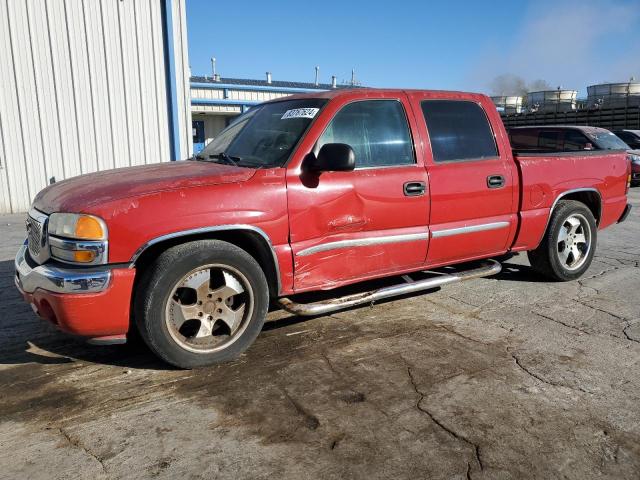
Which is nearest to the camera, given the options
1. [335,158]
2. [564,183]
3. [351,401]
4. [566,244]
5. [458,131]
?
[351,401]

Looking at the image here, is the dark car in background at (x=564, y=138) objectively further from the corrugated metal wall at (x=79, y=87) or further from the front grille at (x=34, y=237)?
the front grille at (x=34, y=237)

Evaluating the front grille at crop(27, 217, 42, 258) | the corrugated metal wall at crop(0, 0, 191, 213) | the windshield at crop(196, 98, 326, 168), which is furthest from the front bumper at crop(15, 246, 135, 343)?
the corrugated metal wall at crop(0, 0, 191, 213)

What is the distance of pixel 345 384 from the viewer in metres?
3.31

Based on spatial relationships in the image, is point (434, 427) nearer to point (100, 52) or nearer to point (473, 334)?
point (473, 334)

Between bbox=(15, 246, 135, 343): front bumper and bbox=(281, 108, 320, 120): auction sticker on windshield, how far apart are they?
1762 mm

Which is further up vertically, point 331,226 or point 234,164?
point 234,164

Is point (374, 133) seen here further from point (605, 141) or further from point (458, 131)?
point (605, 141)

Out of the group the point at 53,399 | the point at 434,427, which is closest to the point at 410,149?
the point at 434,427

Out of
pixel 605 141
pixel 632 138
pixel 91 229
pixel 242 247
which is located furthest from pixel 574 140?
pixel 91 229

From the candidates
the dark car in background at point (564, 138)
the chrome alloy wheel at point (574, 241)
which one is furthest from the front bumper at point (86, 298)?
the dark car in background at point (564, 138)

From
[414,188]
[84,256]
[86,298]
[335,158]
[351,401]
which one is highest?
[335,158]

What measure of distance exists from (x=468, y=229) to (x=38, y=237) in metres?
3.37

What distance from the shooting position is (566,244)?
5531 mm

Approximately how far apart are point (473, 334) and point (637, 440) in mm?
1539
